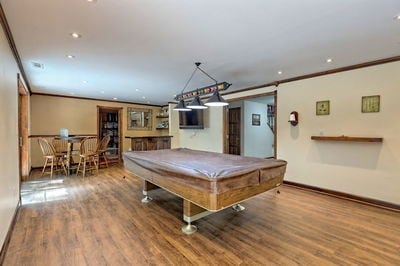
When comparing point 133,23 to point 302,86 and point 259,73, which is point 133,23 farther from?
point 302,86

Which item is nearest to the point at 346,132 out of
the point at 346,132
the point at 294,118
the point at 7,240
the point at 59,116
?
the point at 346,132

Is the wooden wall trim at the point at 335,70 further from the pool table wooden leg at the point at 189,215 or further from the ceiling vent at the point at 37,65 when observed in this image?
the ceiling vent at the point at 37,65

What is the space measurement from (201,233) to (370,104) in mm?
3500

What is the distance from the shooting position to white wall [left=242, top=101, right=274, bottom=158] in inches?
297

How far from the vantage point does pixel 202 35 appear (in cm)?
251

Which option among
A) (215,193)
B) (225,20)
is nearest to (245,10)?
(225,20)

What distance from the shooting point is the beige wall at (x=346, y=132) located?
3305 mm

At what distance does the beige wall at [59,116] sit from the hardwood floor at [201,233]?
3519mm

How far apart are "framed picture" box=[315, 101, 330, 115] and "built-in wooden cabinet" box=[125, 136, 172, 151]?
16.0 feet

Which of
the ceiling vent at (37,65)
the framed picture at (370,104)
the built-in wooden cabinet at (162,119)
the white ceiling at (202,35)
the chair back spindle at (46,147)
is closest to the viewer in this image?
the white ceiling at (202,35)

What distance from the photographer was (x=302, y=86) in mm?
4387

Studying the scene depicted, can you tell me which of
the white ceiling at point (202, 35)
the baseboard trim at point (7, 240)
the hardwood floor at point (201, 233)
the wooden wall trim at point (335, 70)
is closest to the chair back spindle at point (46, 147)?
the hardwood floor at point (201, 233)

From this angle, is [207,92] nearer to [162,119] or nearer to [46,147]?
[46,147]

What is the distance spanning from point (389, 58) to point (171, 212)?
4201 millimetres
